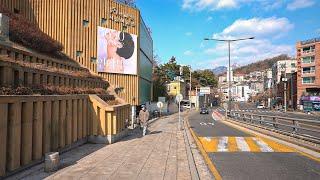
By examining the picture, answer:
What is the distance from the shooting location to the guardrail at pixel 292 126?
17484mm

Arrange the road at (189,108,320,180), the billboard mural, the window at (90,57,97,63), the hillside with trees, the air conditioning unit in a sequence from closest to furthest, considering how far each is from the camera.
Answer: the road at (189,108,320,180), the air conditioning unit, the window at (90,57,97,63), the billboard mural, the hillside with trees

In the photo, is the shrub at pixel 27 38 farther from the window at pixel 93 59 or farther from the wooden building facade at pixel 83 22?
the window at pixel 93 59

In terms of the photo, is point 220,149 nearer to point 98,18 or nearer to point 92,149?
point 92,149

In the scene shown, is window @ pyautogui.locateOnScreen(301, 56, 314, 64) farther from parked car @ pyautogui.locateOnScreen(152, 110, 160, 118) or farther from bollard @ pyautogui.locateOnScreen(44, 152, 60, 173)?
bollard @ pyautogui.locateOnScreen(44, 152, 60, 173)

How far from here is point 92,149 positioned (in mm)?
16578

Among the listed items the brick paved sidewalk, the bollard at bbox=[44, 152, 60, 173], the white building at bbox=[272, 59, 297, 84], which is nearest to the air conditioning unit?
the brick paved sidewalk

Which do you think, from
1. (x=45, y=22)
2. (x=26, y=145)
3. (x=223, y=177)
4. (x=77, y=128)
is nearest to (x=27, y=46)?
(x=77, y=128)

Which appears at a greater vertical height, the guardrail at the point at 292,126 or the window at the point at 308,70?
the window at the point at 308,70

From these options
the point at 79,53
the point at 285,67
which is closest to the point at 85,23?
the point at 79,53

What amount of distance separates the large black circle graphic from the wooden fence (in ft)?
87.7

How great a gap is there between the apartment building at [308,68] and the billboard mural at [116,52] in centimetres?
6142

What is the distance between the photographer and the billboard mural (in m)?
44.3

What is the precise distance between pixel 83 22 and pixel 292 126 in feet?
92.0

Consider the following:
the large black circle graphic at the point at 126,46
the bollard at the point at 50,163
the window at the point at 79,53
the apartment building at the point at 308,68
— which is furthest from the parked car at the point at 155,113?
the bollard at the point at 50,163
